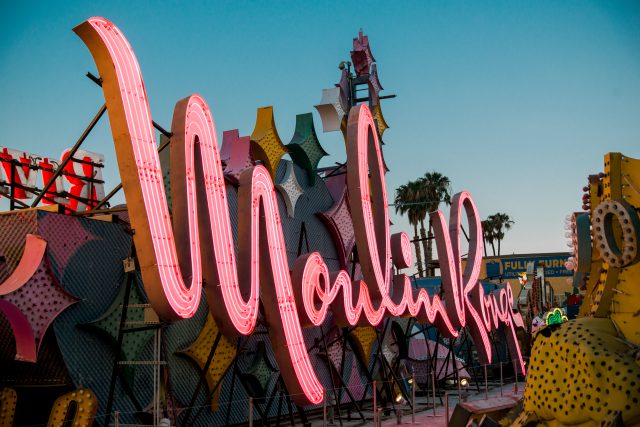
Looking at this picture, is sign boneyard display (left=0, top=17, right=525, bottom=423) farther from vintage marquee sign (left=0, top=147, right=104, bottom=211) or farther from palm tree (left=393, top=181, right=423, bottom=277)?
palm tree (left=393, top=181, right=423, bottom=277)

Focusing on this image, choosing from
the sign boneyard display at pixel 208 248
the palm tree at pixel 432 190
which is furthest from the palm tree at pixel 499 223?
the sign boneyard display at pixel 208 248

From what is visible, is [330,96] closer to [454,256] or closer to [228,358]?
[454,256]

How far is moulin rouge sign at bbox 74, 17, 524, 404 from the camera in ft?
32.9

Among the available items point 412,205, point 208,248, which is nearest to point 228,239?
point 208,248

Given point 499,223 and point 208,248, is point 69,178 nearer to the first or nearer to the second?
point 208,248

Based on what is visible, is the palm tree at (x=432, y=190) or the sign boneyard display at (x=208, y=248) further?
the palm tree at (x=432, y=190)

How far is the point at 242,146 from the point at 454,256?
21.7ft

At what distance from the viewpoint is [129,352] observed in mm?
13617

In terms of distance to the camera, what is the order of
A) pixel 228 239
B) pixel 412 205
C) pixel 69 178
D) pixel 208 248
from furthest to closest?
pixel 412 205, pixel 69 178, pixel 228 239, pixel 208 248

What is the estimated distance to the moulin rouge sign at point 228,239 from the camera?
10.0 metres

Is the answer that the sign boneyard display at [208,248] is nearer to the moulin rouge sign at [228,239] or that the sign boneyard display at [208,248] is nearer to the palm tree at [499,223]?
the moulin rouge sign at [228,239]

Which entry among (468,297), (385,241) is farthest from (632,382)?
(468,297)

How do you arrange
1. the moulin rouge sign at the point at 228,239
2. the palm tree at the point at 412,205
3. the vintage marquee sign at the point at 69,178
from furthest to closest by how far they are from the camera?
the palm tree at the point at 412,205, the vintage marquee sign at the point at 69,178, the moulin rouge sign at the point at 228,239

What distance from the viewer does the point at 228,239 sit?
466 inches
